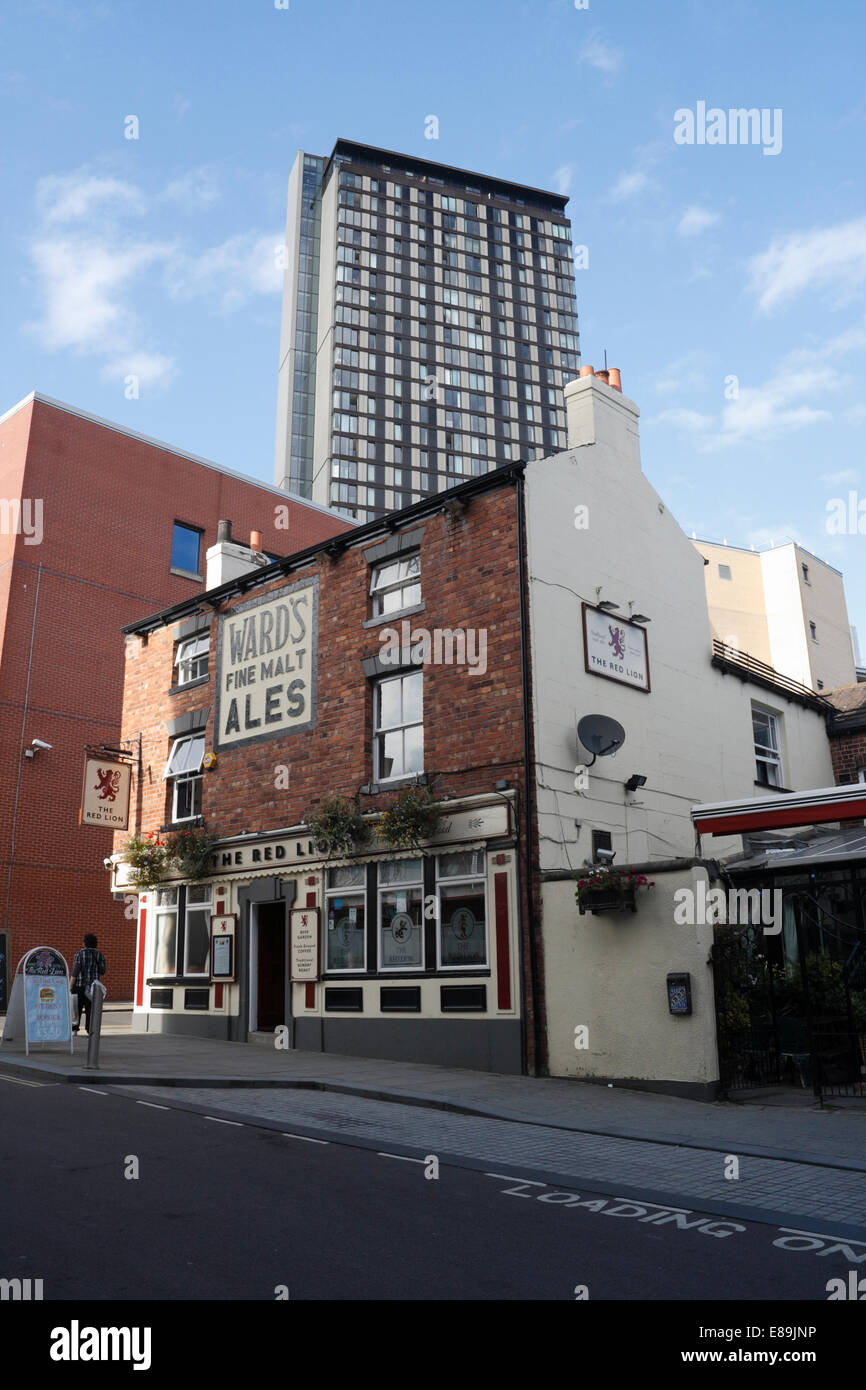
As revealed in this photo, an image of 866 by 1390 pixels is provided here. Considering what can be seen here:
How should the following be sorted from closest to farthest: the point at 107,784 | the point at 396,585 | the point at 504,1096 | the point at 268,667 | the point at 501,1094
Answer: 1. the point at 504,1096
2. the point at 501,1094
3. the point at 396,585
4. the point at 268,667
5. the point at 107,784

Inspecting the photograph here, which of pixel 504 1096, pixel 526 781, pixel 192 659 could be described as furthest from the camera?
pixel 192 659

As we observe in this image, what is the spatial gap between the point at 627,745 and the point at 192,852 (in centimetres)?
861

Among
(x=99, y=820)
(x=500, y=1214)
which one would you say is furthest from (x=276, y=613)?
(x=500, y=1214)

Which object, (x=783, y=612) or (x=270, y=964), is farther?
(x=783, y=612)

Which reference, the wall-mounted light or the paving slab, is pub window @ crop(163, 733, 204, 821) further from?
the wall-mounted light

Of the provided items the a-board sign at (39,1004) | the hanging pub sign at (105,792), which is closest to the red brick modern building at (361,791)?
the hanging pub sign at (105,792)

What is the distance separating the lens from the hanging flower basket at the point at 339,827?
17.1 meters

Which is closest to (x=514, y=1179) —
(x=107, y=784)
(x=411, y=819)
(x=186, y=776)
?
(x=411, y=819)

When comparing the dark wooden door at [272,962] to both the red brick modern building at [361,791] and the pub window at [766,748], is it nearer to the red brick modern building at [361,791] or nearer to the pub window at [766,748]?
the red brick modern building at [361,791]

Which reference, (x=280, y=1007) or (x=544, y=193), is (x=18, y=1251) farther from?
(x=544, y=193)

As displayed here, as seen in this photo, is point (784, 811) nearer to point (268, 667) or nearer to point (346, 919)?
point (346, 919)

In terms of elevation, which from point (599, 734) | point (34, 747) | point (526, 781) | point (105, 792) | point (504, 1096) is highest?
point (34, 747)

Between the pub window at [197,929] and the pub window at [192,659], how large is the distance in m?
4.58

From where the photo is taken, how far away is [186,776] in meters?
22.2
